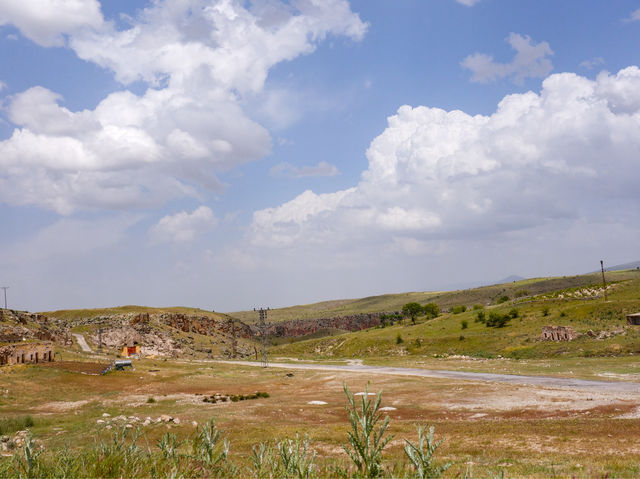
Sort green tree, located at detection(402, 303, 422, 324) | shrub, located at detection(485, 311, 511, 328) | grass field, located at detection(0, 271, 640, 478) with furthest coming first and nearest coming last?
green tree, located at detection(402, 303, 422, 324), shrub, located at detection(485, 311, 511, 328), grass field, located at detection(0, 271, 640, 478)

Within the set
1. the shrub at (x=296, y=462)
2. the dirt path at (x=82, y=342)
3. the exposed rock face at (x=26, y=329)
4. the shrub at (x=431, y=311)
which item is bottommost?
the shrub at (x=431, y=311)

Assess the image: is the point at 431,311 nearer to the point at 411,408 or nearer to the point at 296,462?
the point at 411,408

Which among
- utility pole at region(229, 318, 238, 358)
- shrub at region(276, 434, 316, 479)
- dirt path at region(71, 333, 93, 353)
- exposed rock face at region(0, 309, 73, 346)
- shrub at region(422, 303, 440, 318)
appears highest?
exposed rock face at region(0, 309, 73, 346)

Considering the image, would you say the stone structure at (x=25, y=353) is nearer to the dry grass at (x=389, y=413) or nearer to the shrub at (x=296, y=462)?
the dry grass at (x=389, y=413)

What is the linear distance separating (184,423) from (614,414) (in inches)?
1160

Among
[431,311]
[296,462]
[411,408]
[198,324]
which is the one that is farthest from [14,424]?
[431,311]

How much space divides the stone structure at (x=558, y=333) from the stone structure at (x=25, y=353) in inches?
3292

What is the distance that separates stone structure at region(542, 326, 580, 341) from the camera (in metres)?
76.8

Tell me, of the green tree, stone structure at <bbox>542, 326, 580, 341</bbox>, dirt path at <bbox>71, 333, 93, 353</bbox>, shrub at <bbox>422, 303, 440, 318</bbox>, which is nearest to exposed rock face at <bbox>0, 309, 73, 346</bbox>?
dirt path at <bbox>71, 333, 93, 353</bbox>

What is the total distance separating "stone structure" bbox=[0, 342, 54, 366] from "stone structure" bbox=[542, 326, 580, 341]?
274ft

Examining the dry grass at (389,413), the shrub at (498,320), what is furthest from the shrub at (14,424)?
the shrub at (498,320)

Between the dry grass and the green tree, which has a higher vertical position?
the green tree

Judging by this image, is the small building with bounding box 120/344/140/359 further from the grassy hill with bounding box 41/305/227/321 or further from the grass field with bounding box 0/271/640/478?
the grassy hill with bounding box 41/305/227/321

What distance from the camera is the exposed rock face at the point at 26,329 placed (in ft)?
305
